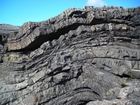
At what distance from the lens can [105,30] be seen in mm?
13203

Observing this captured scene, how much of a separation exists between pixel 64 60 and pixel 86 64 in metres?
1.92

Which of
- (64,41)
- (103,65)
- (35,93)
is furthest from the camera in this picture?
(64,41)

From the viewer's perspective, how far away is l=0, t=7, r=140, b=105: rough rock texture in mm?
11281

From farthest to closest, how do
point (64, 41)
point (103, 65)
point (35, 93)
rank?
point (64, 41)
point (103, 65)
point (35, 93)

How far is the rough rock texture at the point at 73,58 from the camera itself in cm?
1128

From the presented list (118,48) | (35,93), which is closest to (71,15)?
(118,48)

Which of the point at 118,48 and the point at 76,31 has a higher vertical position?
the point at 76,31

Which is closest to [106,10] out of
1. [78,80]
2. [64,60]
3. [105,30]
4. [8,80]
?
[105,30]

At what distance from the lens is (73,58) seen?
12586 mm

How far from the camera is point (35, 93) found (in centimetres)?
1131

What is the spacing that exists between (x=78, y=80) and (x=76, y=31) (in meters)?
4.39

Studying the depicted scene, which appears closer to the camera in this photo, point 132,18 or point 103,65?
point 103,65

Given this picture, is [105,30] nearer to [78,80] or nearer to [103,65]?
[103,65]

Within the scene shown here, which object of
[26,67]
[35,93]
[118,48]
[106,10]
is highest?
[106,10]
